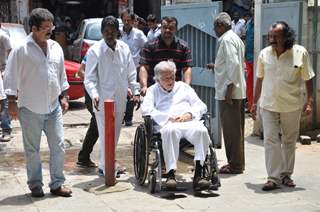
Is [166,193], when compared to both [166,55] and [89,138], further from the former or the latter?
[166,55]

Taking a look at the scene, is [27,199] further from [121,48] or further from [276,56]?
[276,56]

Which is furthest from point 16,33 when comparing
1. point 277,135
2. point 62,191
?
point 277,135

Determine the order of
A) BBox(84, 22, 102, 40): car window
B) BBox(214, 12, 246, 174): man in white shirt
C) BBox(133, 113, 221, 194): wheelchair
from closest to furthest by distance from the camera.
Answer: BBox(133, 113, 221, 194): wheelchair, BBox(214, 12, 246, 174): man in white shirt, BBox(84, 22, 102, 40): car window

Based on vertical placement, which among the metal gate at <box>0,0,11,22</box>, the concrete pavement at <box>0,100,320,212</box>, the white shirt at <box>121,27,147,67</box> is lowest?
the concrete pavement at <box>0,100,320,212</box>

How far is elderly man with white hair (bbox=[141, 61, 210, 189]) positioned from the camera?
20.2 ft

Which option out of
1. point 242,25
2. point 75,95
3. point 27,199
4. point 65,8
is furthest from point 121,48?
point 65,8

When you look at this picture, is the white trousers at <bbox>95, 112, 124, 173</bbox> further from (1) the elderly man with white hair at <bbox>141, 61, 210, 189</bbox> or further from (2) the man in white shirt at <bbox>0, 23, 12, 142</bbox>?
(2) the man in white shirt at <bbox>0, 23, 12, 142</bbox>

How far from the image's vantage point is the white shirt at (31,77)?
5773 mm

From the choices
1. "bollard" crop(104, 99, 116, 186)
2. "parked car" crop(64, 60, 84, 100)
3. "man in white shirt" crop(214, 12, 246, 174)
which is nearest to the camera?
"bollard" crop(104, 99, 116, 186)

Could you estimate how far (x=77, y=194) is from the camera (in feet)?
20.3

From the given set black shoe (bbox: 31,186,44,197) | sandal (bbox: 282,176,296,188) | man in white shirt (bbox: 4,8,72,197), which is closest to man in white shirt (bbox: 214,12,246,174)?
sandal (bbox: 282,176,296,188)

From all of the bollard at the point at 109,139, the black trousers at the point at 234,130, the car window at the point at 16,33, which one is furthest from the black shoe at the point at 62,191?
the car window at the point at 16,33

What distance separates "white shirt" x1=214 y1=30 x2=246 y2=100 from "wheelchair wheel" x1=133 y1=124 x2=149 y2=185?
3.47 feet

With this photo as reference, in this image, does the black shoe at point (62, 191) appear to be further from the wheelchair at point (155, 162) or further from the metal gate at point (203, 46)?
the metal gate at point (203, 46)
